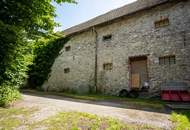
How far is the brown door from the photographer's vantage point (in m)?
12.9

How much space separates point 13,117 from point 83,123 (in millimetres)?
2436

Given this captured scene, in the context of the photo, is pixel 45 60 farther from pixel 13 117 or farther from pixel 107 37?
pixel 13 117

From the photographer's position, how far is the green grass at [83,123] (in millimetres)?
5309

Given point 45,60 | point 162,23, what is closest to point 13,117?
point 162,23

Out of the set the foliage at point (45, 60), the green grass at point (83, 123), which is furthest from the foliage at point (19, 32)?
the foliage at point (45, 60)

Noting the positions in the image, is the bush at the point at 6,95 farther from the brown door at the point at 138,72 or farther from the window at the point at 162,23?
the window at the point at 162,23

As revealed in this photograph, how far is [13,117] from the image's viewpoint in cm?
649

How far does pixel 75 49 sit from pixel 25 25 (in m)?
9.33

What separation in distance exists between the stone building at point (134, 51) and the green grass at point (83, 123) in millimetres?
→ 6764

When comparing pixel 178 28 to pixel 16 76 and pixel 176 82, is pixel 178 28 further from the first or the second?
pixel 16 76

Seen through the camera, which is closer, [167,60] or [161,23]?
[167,60]

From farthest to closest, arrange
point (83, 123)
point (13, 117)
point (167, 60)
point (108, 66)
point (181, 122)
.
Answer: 1. point (108, 66)
2. point (167, 60)
3. point (13, 117)
4. point (181, 122)
5. point (83, 123)

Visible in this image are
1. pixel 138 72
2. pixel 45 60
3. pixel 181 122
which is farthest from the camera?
pixel 45 60

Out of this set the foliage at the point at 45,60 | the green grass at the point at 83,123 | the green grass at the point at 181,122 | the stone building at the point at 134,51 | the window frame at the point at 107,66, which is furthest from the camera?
the foliage at the point at 45,60
